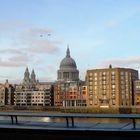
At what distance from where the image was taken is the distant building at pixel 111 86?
187 metres

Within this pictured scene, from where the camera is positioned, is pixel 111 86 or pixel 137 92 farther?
pixel 137 92

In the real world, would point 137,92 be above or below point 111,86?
below

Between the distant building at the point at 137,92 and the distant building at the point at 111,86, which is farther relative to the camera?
the distant building at the point at 137,92

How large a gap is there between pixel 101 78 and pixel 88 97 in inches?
576

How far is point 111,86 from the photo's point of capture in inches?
7461

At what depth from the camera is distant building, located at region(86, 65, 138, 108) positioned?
612 feet

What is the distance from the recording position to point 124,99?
188m

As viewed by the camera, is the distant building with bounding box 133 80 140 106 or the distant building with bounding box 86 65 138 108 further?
the distant building with bounding box 133 80 140 106
